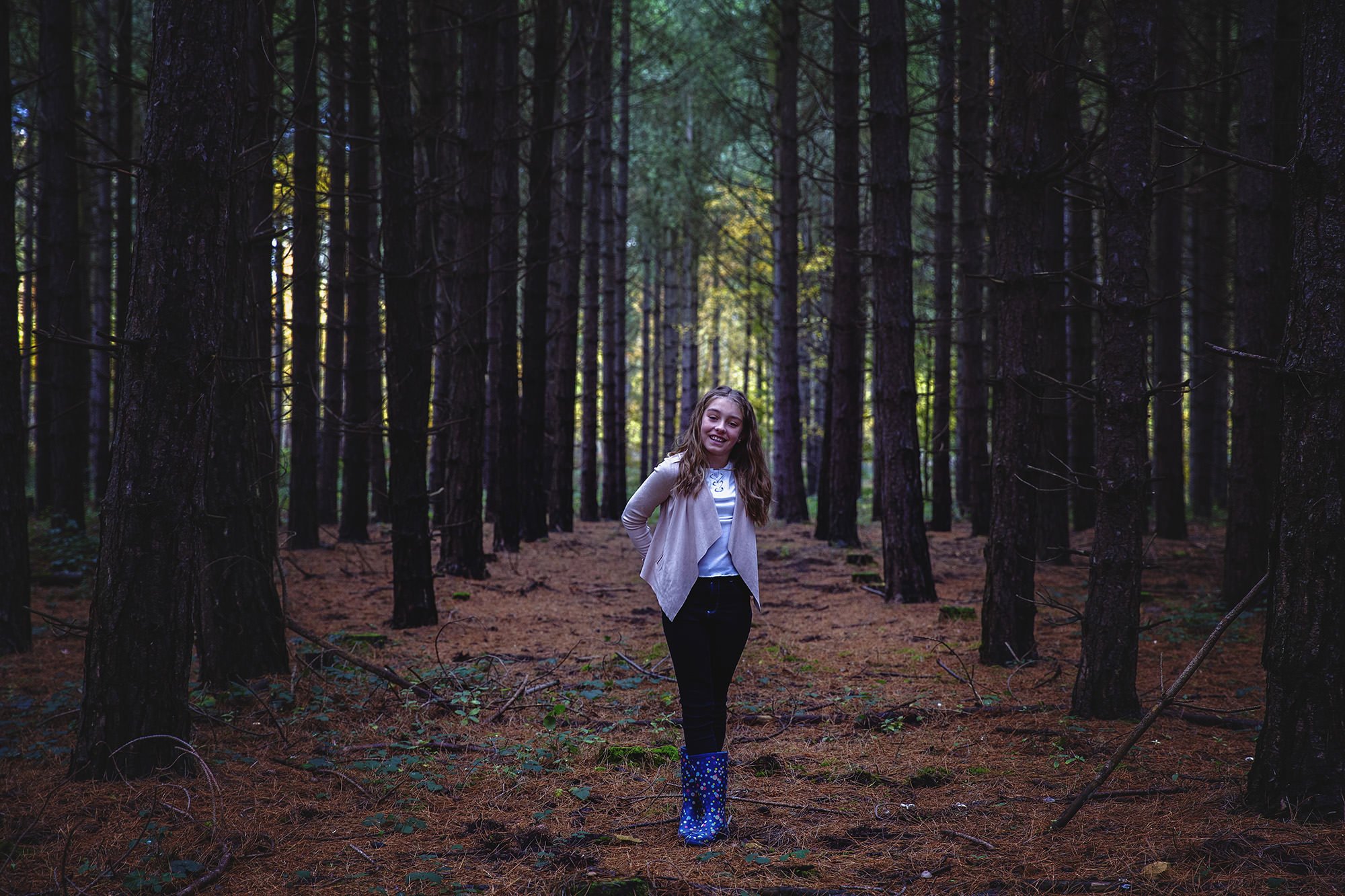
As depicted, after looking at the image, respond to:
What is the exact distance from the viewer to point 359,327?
1265 cm

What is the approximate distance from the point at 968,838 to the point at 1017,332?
4.15 m

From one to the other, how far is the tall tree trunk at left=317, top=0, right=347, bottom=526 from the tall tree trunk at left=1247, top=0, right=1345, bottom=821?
33.9 ft

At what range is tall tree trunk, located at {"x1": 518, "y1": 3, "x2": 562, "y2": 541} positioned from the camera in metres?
13.3

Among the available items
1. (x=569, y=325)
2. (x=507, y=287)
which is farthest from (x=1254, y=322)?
(x=569, y=325)

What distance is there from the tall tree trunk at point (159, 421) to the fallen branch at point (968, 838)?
360 cm

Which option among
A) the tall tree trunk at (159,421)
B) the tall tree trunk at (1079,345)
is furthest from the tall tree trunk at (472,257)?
the tall tree trunk at (1079,345)

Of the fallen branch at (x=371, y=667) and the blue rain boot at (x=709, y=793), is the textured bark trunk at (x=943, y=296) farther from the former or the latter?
the blue rain boot at (x=709, y=793)

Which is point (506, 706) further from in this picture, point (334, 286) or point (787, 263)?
point (787, 263)

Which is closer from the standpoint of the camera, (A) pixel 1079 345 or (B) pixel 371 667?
(B) pixel 371 667

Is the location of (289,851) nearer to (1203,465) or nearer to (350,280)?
(350,280)

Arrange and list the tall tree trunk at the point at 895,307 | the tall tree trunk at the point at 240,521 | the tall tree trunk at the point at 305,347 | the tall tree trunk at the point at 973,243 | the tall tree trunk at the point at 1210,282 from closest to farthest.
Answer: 1. the tall tree trunk at the point at 240,521
2. the tall tree trunk at the point at 895,307
3. the tall tree trunk at the point at 305,347
4. the tall tree trunk at the point at 1210,282
5. the tall tree trunk at the point at 973,243

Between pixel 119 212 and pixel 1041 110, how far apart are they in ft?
42.9

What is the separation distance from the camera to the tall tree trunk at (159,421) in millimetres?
4496

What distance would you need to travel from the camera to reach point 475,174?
10273 millimetres
